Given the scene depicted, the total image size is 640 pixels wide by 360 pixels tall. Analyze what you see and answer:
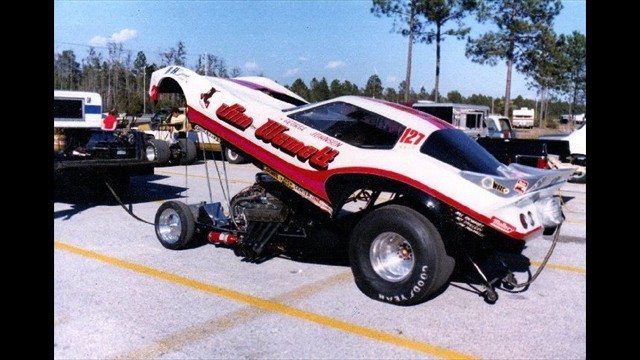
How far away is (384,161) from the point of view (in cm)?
504

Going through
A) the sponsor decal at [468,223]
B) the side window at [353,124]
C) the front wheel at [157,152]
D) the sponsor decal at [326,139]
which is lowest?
the sponsor decal at [468,223]

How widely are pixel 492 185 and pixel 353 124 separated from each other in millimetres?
1534

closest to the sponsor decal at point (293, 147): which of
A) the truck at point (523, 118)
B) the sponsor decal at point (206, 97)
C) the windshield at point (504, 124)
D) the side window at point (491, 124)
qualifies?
the sponsor decal at point (206, 97)

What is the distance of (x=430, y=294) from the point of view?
4.82 m

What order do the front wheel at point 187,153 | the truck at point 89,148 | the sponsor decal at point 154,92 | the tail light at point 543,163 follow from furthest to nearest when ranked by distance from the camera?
the front wheel at point 187,153
the tail light at point 543,163
the truck at point 89,148
the sponsor decal at point 154,92

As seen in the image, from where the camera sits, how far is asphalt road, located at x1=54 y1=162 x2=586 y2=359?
3955 mm

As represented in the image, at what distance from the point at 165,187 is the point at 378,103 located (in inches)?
292

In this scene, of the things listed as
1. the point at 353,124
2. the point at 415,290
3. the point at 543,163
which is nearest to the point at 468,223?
the point at 415,290

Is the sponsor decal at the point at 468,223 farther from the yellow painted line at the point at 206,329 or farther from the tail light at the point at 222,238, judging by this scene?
the tail light at the point at 222,238

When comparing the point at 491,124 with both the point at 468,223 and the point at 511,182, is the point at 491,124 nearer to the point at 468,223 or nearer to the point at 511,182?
the point at 511,182

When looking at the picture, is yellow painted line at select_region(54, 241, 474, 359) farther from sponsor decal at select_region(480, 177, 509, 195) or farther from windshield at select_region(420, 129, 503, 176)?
windshield at select_region(420, 129, 503, 176)

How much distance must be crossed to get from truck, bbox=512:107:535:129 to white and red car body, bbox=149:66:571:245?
225 feet

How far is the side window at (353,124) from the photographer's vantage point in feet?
17.4
